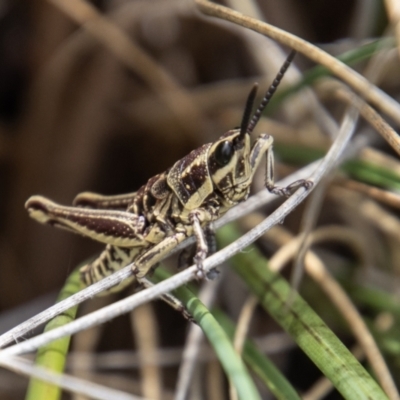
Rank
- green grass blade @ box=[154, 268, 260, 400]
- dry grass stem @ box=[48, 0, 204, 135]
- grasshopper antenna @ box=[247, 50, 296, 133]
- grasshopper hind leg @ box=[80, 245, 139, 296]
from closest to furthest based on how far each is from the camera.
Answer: green grass blade @ box=[154, 268, 260, 400]
grasshopper antenna @ box=[247, 50, 296, 133]
grasshopper hind leg @ box=[80, 245, 139, 296]
dry grass stem @ box=[48, 0, 204, 135]

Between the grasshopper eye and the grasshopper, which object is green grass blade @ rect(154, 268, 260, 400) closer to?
the grasshopper

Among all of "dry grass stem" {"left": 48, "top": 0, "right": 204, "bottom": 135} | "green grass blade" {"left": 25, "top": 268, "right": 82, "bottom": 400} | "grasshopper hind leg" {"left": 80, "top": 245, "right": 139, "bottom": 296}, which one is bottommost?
"green grass blade" {"left": 25, "top": 268, "right": 82, "bottom": 400}

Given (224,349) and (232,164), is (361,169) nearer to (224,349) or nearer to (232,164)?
(232,164)

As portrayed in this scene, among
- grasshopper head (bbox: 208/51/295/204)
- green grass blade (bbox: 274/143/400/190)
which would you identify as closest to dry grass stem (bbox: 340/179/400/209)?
green grass blade (bbox: 274/143/400/190)

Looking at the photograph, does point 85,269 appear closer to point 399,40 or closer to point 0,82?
point 399,40

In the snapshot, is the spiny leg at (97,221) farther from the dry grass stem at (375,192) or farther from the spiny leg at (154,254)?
the dry grass stem at (375,192)

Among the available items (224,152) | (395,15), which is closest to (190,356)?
(224,152)

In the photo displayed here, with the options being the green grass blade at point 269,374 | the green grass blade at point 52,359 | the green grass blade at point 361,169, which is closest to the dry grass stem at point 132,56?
the green grass blade at point 361,169
